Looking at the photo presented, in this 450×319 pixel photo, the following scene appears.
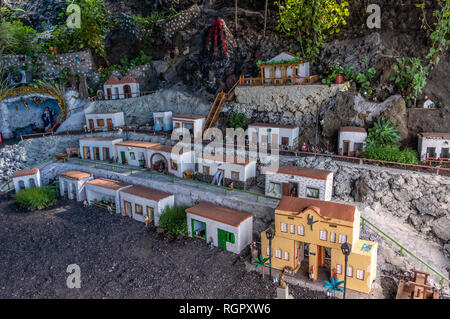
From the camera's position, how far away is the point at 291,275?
1639 cm

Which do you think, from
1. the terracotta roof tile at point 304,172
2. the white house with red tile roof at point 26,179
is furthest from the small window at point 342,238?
the white house with red tile roof at point 26,179

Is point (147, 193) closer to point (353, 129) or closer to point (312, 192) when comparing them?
point (312, 192)

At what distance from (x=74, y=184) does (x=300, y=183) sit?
19.4 m

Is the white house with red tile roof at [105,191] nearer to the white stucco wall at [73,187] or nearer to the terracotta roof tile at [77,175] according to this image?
the white stucco wall at [73,187]

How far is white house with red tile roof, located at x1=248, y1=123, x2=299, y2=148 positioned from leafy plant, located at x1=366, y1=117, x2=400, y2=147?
5.69 metres

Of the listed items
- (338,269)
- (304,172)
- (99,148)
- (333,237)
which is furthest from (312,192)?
(99,148)

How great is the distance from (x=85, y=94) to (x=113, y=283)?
29710mm

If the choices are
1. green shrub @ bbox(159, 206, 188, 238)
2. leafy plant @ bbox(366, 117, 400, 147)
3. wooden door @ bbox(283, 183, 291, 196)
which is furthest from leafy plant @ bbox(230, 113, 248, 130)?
leafy plant @ bbox(366, 117, 400, 147)

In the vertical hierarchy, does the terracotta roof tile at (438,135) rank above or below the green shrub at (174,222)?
above

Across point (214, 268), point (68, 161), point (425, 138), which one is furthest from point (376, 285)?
point (68, 161)

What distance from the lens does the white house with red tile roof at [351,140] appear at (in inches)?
915

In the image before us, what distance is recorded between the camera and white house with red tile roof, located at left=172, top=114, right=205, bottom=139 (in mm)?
29344

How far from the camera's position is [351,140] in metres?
23.4

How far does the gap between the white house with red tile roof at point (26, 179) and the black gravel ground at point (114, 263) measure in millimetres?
5349
